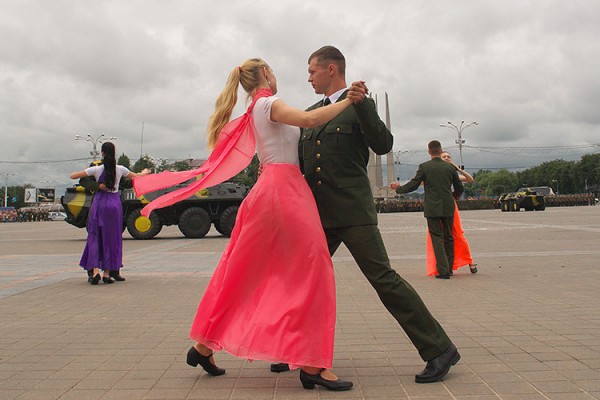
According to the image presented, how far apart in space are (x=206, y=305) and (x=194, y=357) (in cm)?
34

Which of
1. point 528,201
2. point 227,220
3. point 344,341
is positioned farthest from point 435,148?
point 528,201

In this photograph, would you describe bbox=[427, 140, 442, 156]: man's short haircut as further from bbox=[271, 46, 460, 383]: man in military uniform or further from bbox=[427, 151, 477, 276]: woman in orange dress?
bbox=[271, 46, 460, 383]: man in military uniform

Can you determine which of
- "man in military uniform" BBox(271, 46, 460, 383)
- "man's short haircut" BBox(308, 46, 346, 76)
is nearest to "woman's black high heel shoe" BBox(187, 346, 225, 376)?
"man in military uniform" BBox(271, 46, 460, 383)

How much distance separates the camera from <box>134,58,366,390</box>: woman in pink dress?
2824 millimetres

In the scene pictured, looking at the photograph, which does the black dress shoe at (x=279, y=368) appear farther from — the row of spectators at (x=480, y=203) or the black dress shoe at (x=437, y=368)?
the row of spectators at (x=480, y=203)

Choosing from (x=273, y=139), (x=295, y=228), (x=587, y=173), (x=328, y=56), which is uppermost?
(x=587, y=173)

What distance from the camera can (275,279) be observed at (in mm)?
2969

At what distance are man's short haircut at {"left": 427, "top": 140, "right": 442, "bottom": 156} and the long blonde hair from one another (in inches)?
190

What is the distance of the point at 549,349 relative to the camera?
366 cm

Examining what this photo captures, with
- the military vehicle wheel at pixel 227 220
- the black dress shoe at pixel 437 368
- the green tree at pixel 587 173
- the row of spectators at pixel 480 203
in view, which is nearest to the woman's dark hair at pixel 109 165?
the black dress shoe at pixel 437 368

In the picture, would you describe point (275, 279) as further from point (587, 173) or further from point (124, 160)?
point (587, 173)

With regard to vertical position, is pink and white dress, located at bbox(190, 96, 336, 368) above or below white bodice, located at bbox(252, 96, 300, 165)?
below

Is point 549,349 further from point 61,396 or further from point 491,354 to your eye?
point 61,396

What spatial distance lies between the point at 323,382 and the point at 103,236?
5.38 m
